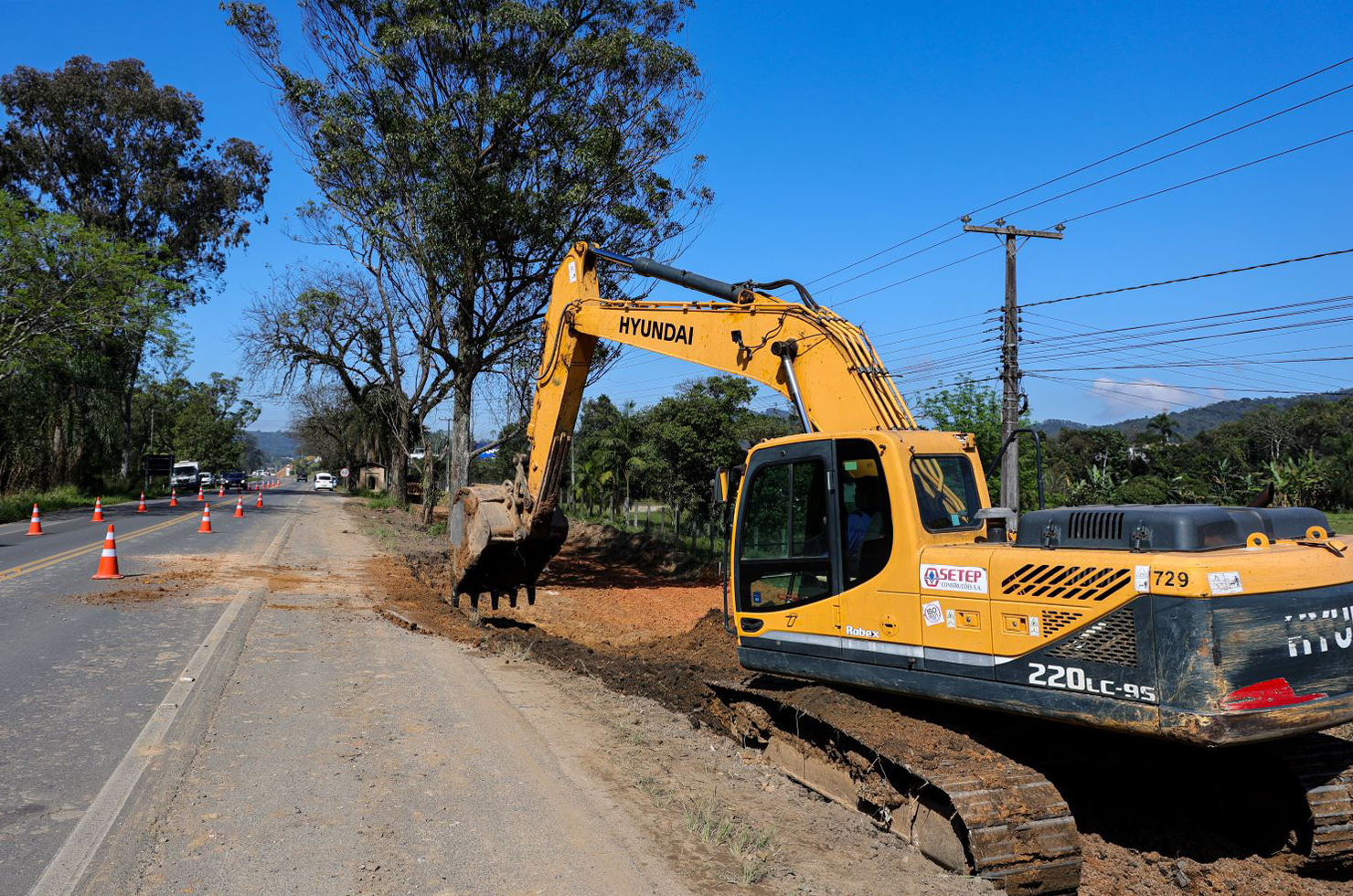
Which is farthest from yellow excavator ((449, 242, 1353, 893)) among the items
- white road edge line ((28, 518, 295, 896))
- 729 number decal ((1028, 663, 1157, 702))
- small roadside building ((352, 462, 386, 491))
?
small roadside building ((352, 462, 386, 491))

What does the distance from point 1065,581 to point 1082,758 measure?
4.67 feet

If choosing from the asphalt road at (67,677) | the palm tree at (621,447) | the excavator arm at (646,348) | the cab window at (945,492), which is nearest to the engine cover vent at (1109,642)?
the cab window at (945,492)

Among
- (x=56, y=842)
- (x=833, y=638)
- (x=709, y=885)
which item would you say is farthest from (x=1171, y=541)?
(x=56, y=842)

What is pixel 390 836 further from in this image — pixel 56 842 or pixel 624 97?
pixel 624 97

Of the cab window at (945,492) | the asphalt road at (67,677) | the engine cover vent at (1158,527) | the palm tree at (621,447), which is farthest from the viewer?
the palm tree at (621,447)

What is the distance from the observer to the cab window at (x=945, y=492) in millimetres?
6117

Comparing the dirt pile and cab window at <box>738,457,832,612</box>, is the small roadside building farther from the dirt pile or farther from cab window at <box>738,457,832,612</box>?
cab window at <box>738,457,832,612</box>

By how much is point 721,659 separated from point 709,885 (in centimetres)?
582

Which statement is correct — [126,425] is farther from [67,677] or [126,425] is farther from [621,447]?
[67,677]

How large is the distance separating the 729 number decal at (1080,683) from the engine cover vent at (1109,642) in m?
0.09

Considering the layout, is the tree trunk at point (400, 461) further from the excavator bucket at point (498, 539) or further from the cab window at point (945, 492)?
the cab window at point (945, 492)

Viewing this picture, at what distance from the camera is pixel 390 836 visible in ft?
16.3

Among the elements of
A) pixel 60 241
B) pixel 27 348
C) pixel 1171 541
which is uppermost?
pixel 60 241

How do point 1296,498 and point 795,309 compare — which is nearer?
point 795,309
